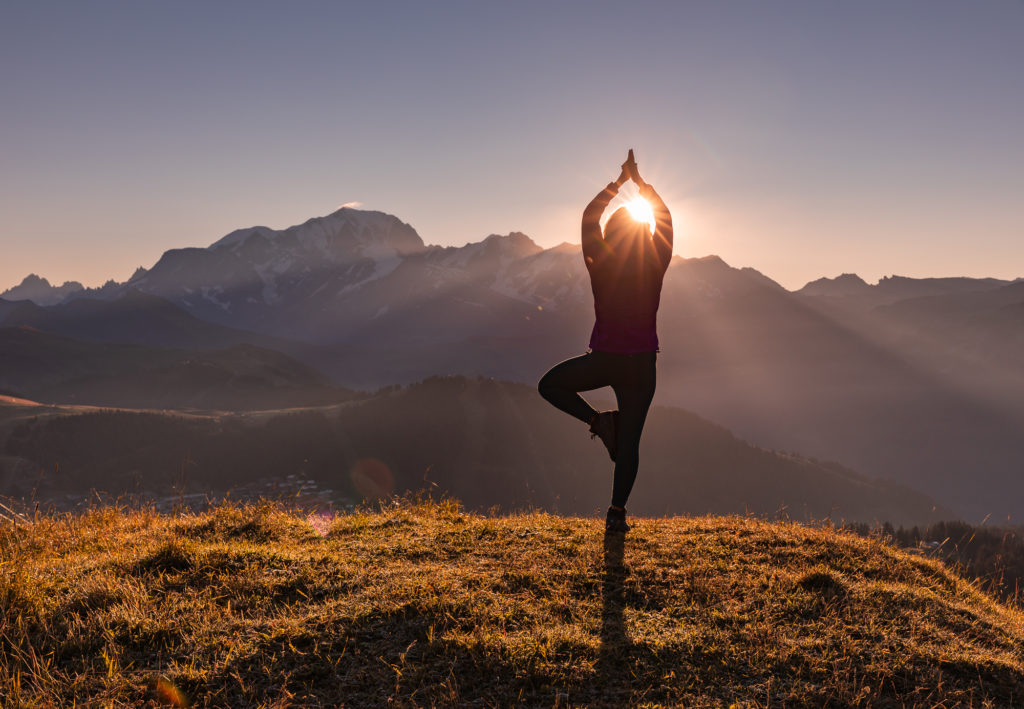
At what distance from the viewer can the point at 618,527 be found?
6121 millimetres

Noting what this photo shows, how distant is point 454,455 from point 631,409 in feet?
567

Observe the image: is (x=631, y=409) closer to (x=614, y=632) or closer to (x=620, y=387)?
(x=620, y=387)

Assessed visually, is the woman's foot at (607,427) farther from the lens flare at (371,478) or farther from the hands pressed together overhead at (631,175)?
the lens flare at (371,478)

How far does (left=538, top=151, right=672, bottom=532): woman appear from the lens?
19.5 ft

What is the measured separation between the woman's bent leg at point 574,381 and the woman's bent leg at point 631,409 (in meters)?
0.26

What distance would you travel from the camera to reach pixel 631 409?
5.97 metres

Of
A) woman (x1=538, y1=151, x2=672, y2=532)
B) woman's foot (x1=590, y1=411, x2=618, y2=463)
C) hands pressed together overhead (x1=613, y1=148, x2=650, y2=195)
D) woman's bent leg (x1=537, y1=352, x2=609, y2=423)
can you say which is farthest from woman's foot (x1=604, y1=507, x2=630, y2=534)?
hands pressed together overhead (x1=613, y1=148, x2=650, y2=195)

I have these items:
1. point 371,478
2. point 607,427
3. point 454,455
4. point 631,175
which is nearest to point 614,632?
point 607,427

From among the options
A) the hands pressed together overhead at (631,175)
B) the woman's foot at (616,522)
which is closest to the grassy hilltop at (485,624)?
the woman's foot at (616,522)

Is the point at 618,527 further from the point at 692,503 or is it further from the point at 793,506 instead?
the point at 793,506

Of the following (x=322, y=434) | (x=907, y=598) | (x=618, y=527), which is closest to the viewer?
(x=907, y=598)

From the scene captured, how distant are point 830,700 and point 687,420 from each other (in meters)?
205

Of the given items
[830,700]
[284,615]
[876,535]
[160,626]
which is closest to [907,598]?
[830,700]

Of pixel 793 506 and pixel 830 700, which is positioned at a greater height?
pixel 830 700
